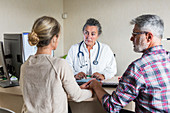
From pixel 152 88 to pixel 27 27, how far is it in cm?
284

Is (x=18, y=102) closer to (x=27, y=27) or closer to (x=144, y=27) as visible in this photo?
(x=144, y=27)

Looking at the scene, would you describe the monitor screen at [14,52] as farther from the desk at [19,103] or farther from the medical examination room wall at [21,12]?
the medical examination room wall at [21,12]

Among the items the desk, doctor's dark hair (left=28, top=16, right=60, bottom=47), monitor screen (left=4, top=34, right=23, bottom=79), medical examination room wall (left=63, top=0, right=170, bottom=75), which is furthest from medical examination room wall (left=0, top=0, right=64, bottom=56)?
doctor's dark hair (left=28, top=16, right=60, bottom=47)

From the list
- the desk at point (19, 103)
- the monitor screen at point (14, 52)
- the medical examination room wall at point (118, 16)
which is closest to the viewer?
the desk at point (19, 103)

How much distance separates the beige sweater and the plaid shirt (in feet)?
1.20

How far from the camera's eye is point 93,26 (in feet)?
8.55

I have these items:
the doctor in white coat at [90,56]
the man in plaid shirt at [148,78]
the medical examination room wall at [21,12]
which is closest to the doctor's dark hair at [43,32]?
the man in plaid shirt at [148,78]

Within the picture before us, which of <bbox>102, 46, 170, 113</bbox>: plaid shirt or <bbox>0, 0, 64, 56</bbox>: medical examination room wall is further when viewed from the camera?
<bbox>0, 0, 64, 56</bbox>: medical examination room wall

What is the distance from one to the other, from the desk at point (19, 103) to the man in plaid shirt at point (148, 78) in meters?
0.43

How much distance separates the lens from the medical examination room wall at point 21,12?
10.2 feet

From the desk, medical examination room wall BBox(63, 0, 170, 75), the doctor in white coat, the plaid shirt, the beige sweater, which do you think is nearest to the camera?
the plaid shirt

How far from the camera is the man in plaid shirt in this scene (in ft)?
3.95

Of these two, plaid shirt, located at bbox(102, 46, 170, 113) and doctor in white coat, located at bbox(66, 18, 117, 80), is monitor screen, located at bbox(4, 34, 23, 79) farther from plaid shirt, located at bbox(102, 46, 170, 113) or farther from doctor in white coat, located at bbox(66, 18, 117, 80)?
plaid shirt, located at bbox(102, 46, 170, 113)

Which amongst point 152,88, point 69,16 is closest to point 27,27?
point 69,16
